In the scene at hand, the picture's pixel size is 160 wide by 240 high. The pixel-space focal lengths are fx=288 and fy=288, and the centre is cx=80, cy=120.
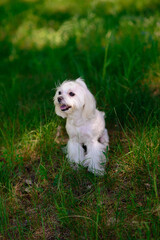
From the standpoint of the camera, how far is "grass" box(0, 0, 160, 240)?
2.48 m

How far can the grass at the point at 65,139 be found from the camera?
2482 millimetres

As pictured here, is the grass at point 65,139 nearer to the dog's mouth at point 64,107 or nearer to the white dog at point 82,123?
the white dog at point 82,123

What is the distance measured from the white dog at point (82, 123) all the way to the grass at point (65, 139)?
0.15 m

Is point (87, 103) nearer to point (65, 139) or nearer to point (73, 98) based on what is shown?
point (73, 98)

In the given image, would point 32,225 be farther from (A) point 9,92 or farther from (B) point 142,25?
(B) point 142,25

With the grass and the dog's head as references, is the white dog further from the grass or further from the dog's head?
the grass

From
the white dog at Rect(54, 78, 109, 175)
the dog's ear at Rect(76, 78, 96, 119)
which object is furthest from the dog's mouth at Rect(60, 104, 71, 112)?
the dog's ear at Rect(76, 78, 96, 119)

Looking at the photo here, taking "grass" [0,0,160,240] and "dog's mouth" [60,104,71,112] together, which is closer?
"grass" [0,0,160,240]

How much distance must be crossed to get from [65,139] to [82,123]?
66 cm

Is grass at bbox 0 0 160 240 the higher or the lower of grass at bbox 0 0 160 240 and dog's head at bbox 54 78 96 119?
the lower

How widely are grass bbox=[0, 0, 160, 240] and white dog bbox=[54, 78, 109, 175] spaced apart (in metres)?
0.15

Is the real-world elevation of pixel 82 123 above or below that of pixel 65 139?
above

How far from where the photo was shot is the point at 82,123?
315 cm

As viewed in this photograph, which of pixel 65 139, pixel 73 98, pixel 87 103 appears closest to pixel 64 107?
pixel 73 98
